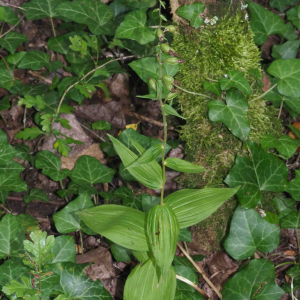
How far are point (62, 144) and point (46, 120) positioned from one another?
226 mm

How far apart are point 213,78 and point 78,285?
5.09ft

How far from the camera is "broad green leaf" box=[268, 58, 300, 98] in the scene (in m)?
2.29

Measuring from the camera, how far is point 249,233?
217cm

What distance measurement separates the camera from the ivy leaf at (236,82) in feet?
6.84

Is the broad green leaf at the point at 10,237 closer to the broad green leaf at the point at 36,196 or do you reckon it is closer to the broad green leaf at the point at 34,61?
the broad green leaf at the point at 36,196

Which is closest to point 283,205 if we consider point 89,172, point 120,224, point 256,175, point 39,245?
point 256,175

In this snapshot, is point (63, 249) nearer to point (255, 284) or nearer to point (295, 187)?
point (255, 284)

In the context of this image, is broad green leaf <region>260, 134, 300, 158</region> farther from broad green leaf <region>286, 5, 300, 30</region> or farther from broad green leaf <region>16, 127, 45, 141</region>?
broad green leaf <region>16, 127, 45, 141</region>

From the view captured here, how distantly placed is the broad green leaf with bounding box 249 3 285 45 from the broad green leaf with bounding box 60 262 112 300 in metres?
2.35

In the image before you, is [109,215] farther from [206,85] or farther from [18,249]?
[206,85]

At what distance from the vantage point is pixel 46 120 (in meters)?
2.61

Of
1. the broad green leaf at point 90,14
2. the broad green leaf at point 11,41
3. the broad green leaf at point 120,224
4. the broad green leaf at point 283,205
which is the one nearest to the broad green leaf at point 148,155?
the broad green leaf at point 120,224

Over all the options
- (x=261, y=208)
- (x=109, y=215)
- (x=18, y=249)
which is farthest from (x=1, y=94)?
(x=261, y=208)

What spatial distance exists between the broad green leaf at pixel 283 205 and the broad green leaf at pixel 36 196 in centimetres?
174
